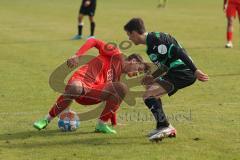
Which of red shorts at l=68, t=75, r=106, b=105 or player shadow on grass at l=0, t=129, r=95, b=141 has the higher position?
red shorts at l=68, t=75, r=106, b=105

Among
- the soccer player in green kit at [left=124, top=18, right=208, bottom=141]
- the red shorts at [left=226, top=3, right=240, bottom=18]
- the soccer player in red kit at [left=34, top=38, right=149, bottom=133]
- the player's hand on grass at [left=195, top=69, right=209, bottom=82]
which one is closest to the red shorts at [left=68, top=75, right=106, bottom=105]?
the soccer player in red kit at [left=34, top=38, right=149, bottom=133]

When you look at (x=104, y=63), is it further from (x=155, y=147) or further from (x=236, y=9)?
(x=236, y=9)

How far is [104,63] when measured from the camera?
9.33m

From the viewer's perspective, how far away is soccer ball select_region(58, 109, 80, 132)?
9.26m

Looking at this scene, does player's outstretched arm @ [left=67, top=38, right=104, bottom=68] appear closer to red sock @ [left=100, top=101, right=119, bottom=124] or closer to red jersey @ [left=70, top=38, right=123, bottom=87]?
red jersey @ [left=70, top=38, right=123, bottom=87]

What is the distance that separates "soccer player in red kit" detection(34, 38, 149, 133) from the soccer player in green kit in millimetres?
383

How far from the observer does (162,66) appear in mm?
9078

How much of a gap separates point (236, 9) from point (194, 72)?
11.2 metres

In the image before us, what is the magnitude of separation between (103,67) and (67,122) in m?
0.96

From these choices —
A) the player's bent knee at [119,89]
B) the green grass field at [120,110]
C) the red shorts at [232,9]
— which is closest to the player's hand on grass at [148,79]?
the player's bent knee at [119,89]

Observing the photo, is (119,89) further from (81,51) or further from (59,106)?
(59,106)

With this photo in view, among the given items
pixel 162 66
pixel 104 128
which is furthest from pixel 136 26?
pixel 104 128

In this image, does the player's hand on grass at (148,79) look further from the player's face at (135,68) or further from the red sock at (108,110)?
the red sock at (108,110)

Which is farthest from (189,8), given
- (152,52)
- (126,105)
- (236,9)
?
(152,52)
